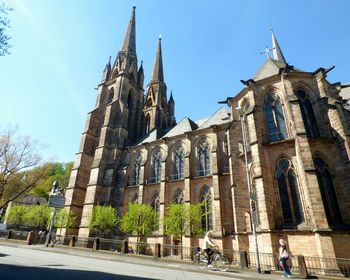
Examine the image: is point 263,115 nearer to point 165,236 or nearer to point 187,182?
point 187,182

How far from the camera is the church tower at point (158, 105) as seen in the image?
125 feet

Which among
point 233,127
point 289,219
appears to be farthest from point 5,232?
point 289,219

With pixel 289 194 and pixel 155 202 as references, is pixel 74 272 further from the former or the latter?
pixel 155 202

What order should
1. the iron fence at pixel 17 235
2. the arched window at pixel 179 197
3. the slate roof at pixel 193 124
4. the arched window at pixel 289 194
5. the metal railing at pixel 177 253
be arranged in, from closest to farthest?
the arched window at pixel 289 194, the metal railing at pixel 177 253, the arched window at pixel 179 197, the iron fence at pixel 17 235, the slate roof at pixel 193 124

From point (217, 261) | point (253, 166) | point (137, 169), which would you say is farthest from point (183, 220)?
point (137, 169)

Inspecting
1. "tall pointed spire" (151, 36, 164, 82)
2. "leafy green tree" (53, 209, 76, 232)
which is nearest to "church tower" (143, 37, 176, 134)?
"tall pointed spire" (151, 36, 164, 82)

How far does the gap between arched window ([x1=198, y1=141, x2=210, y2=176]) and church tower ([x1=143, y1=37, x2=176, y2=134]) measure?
479 inches

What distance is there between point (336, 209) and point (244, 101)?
10.5 m

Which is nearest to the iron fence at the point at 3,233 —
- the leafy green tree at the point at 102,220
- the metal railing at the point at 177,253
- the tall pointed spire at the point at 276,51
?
the leafy green tree at the point at 102,220

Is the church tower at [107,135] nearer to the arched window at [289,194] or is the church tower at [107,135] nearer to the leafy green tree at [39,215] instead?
the leafy green tree at [39,215]

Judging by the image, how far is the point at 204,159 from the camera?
970 inches

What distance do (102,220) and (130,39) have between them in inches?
1365

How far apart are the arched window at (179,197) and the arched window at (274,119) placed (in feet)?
36.8

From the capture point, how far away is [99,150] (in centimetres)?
2966
